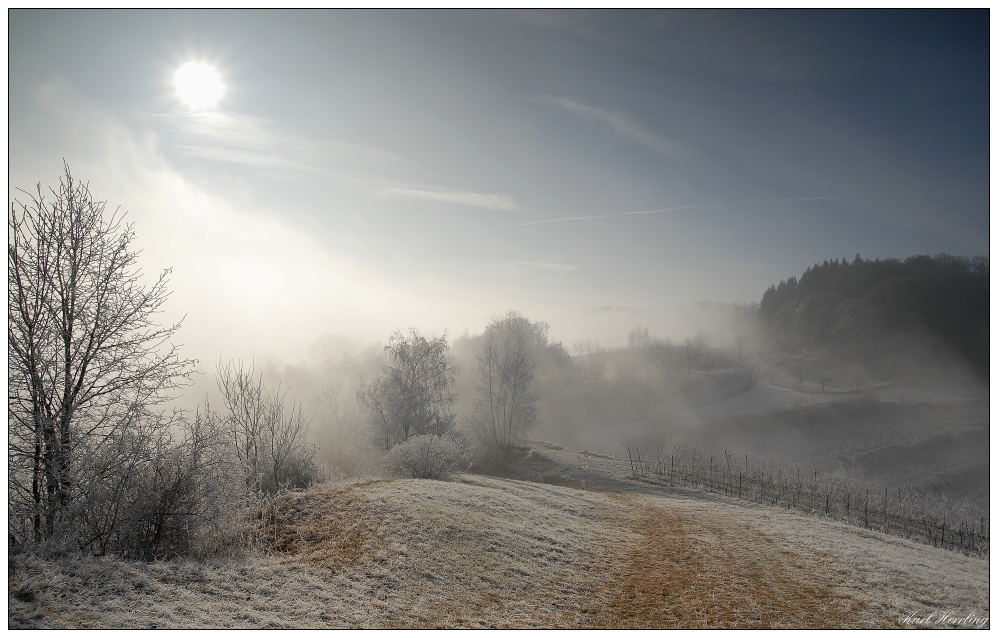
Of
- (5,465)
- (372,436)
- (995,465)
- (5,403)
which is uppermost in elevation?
(5,403)

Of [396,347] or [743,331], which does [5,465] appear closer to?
[396,347]

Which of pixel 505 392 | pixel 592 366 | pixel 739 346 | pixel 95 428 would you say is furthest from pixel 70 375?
pixel 739 346

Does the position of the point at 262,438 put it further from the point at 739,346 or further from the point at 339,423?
the point at 739,346

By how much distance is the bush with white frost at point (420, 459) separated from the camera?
1841 cm

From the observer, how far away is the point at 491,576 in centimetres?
808

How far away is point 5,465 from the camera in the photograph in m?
6.18

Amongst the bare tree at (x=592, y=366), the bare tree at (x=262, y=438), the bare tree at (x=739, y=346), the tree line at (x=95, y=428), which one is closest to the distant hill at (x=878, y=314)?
the bare tree at (x=739, y=346)

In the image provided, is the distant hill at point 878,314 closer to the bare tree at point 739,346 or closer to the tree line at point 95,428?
the bare tree at point 739,346

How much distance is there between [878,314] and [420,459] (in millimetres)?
93956

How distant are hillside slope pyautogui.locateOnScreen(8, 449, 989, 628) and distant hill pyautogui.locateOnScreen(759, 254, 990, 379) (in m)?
61.5

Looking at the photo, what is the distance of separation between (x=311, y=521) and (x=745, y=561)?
9.36 meters

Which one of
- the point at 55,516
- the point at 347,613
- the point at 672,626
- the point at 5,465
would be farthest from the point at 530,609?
the point at 5,465

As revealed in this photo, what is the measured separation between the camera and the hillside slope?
563cm

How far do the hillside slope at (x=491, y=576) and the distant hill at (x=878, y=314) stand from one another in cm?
6146
